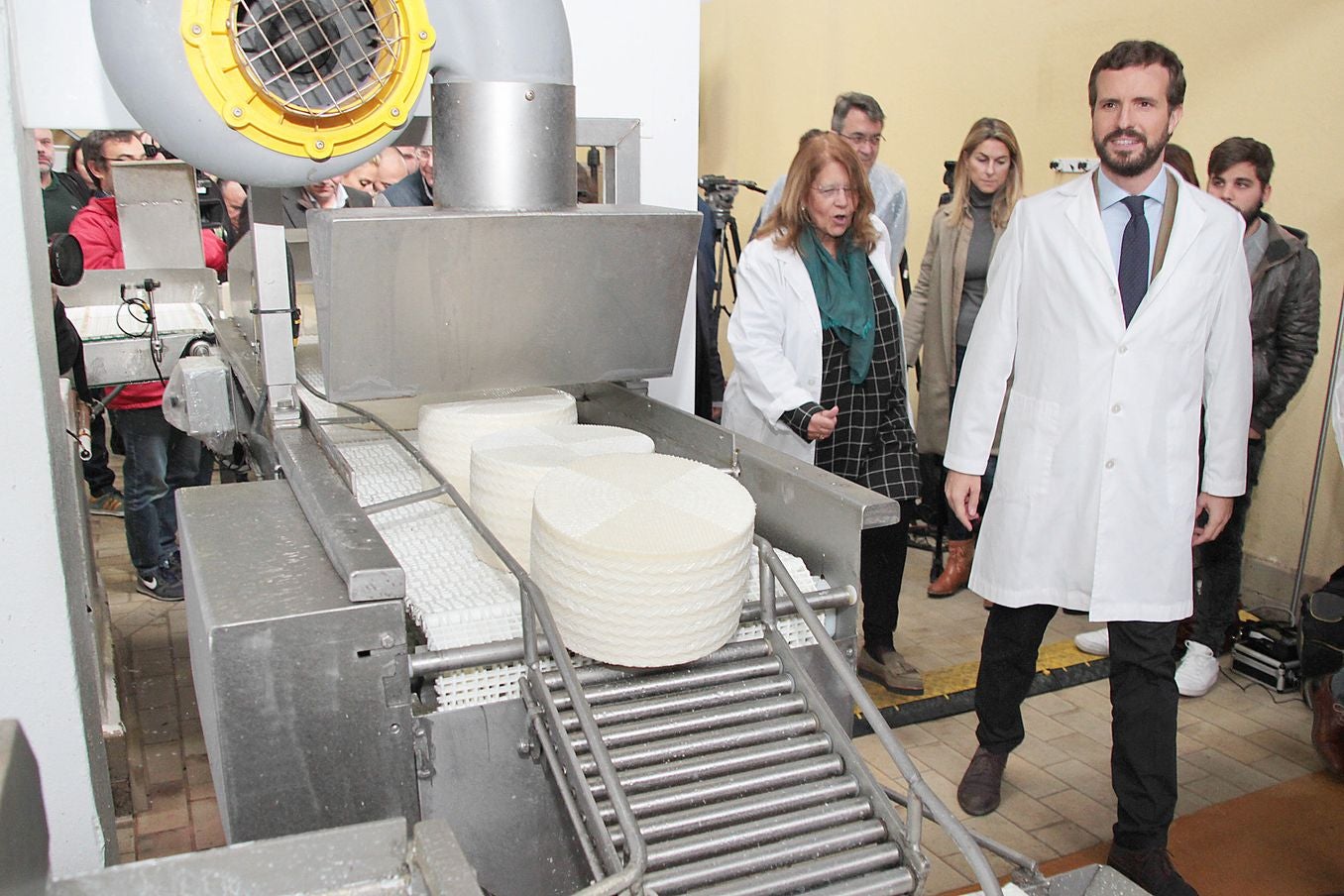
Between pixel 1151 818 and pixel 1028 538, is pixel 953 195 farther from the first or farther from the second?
pixel 1151 818

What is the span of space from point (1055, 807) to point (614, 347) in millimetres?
1499

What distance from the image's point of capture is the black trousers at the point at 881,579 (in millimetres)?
2834

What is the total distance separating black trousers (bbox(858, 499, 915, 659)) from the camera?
2.83 m

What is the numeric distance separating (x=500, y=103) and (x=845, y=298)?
4.30ft

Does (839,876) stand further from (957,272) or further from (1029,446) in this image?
(957,272)

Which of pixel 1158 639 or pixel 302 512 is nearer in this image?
pixel 302 512

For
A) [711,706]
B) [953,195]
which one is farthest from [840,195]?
[711,706]

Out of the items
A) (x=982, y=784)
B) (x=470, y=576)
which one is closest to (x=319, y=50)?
(x=470, y=576)

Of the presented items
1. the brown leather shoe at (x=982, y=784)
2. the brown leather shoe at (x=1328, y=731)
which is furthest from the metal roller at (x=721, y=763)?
the brown leather shoe at (x=1328, y=731)

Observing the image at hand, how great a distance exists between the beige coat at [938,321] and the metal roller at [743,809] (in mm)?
2437

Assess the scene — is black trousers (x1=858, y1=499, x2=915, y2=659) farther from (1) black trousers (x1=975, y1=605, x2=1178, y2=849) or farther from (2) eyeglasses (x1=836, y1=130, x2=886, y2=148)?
(2) eyeglasses (x1=836, y1=130, x2=886, y2=148)

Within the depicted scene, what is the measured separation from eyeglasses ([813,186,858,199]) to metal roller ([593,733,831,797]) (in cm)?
164

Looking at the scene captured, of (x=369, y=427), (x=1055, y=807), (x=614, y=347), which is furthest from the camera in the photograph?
(x=1055, y=807)

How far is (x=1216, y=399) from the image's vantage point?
6.88ft
